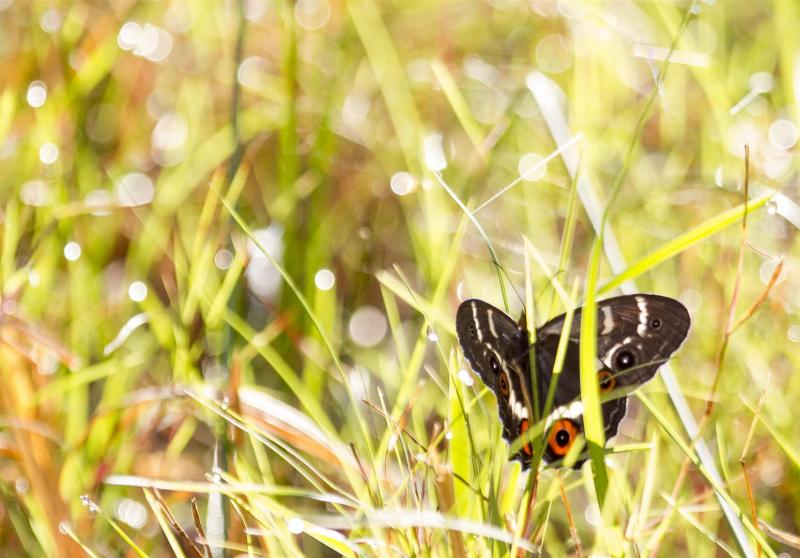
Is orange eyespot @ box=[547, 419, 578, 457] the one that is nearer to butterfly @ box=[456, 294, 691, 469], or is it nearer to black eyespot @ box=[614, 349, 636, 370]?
butterfly @ box=[456, 294, 691, 469]

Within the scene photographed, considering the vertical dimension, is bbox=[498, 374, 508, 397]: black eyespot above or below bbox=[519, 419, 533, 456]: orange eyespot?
above

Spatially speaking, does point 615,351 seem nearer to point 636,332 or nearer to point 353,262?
point 636,332

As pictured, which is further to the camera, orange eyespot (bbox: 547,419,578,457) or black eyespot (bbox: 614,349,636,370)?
black eyespot (bbox: 614,349,636,370)

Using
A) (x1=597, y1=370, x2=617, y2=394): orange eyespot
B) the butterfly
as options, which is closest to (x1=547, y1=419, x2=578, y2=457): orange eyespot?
the butterfly

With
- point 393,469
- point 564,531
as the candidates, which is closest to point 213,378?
point 393,469

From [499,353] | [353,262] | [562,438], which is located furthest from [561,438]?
[353,262]

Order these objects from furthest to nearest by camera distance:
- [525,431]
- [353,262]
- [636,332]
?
[353,262], [636,332], [525,431]

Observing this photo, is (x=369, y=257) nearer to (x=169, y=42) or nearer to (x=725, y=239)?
(x=725, y=239)

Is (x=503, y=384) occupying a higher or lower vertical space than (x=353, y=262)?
higher
